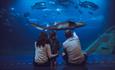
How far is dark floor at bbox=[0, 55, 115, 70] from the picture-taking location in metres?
9.80

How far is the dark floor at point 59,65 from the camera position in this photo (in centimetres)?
980

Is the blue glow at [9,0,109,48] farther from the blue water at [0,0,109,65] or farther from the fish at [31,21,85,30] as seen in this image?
the fish at [31,21,85,30]

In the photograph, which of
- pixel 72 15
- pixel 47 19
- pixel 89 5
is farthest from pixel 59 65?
pixel 89 5

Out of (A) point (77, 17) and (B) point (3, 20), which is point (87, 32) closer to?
(A) point (77, 17)

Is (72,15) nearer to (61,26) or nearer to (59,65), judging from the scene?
(61,26)

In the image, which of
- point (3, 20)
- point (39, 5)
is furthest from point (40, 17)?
point (3, 20)

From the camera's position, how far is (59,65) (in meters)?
10.6

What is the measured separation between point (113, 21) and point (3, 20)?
3824 millimetres

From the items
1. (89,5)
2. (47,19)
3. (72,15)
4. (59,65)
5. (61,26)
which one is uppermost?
(89,5)

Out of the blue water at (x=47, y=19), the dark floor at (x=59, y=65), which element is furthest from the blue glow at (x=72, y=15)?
the dark floor at (x=59, y=65)

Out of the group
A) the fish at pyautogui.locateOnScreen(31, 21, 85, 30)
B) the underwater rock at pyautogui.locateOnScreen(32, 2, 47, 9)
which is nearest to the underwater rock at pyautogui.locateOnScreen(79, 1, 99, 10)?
the fish at pyautogui.locateOnScreen(31, 21, 85, 30)

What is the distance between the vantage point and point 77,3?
36.7ft

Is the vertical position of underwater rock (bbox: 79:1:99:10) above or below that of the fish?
above

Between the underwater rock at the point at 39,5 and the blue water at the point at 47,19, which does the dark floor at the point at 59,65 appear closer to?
the blue water at the point at 47,19
